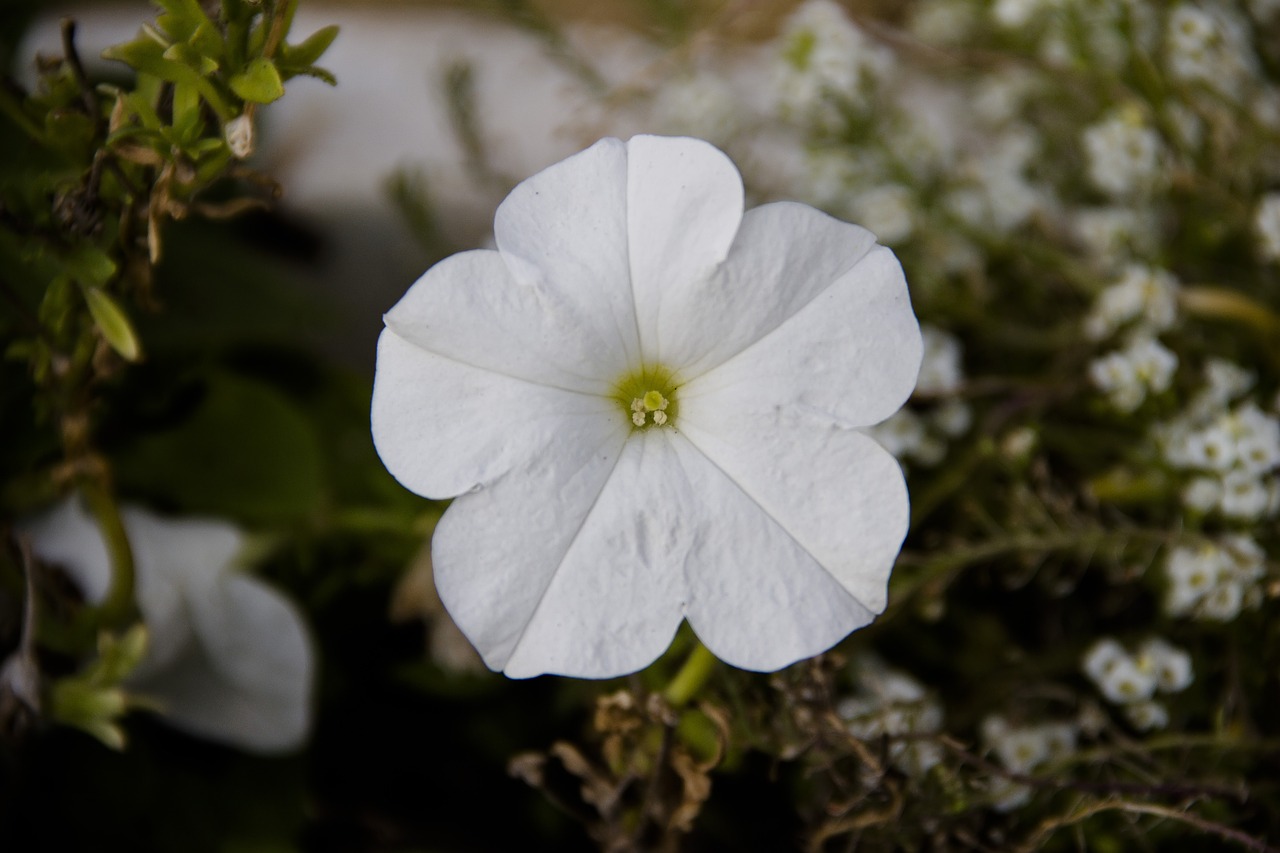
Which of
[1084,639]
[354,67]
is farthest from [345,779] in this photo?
[354,67]

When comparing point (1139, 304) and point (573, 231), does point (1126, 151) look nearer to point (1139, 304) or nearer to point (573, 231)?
point (1139, 304)

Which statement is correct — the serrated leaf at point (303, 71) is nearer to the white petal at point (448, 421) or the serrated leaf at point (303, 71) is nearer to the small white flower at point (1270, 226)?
the white petal at point (448, 421)

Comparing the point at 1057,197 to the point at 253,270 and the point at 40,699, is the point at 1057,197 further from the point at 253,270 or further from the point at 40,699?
the point at 40,699

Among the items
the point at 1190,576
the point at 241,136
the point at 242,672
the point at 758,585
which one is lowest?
the point at 242,672

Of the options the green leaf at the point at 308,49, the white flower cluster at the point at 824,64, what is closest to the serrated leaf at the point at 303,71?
the green leaf at the point at 308,49

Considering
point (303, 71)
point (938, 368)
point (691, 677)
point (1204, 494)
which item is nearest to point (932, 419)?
point (938, 368)
